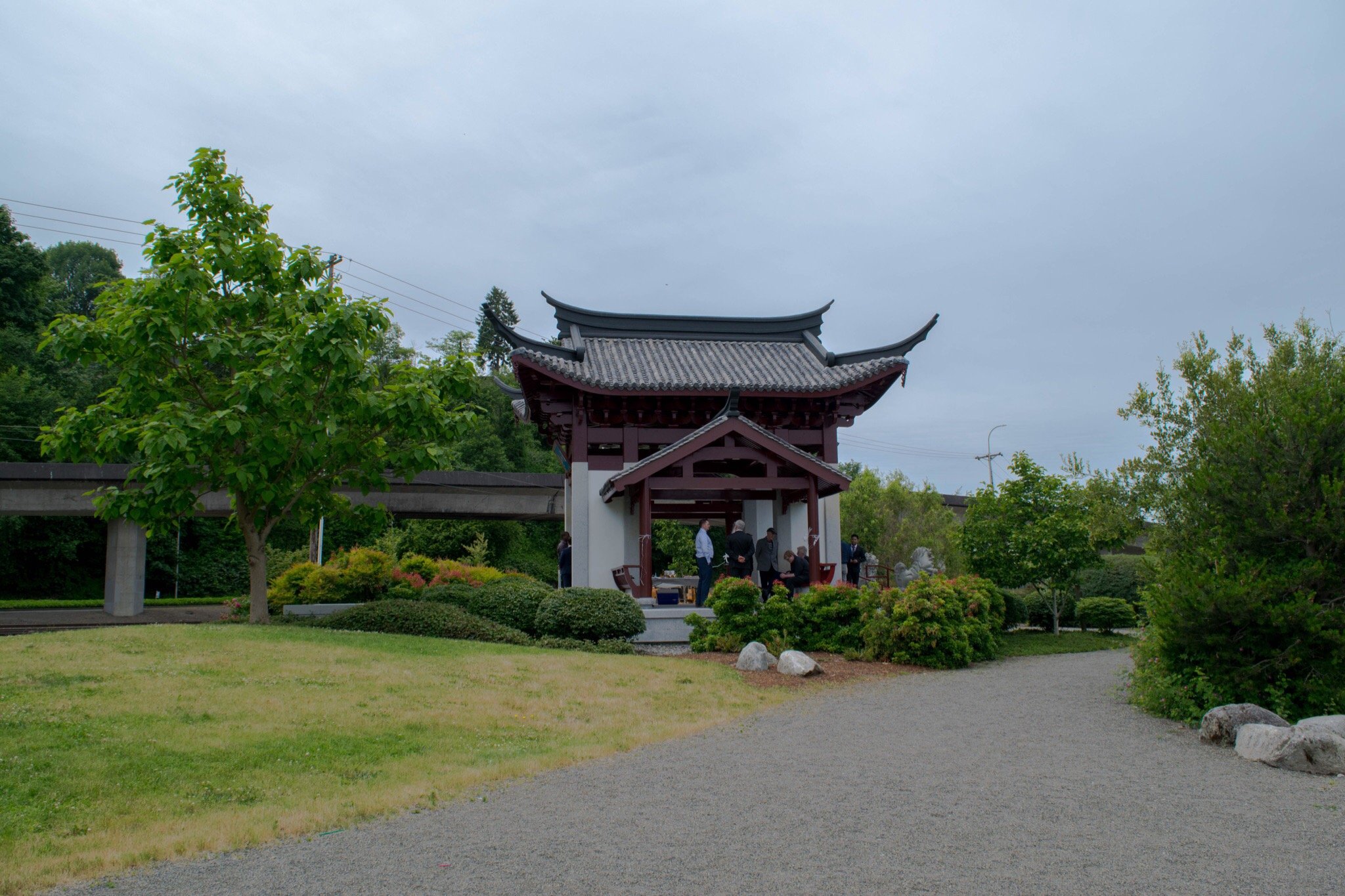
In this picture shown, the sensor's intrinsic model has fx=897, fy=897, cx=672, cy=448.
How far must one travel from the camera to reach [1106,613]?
61.7 feet

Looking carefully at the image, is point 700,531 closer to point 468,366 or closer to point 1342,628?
point 468,366

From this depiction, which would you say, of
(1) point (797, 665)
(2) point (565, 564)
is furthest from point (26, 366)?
(1) point (797, 665)

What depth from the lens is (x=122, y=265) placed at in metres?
52.2

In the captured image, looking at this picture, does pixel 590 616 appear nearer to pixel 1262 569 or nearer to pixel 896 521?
pixel 1262 569

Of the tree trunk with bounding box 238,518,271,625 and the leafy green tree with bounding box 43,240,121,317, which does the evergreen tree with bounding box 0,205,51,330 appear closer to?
the leafy green tree with bounding box 43,240,121,317

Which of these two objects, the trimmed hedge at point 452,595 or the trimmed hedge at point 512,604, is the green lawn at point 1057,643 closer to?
the trimmed hedge at point 512,604

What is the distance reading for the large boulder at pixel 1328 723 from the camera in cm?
719

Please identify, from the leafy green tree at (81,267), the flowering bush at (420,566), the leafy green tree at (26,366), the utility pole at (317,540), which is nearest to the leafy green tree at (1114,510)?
the flowering bush at (420,566)

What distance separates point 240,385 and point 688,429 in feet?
29.2

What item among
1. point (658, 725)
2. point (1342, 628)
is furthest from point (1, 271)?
point (1342, 628)

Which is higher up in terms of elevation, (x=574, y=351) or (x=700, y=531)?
(x=574, y=351)

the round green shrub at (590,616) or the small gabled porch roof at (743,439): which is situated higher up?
the small gabled porch roof at (743,439)

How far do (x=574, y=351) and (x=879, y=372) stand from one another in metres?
6.41

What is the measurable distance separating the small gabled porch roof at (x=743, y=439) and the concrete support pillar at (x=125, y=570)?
18190 mm
